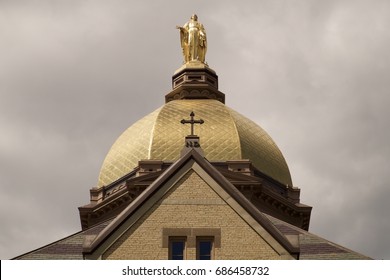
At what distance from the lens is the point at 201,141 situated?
7962 centimetres

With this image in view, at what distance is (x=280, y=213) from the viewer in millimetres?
80750

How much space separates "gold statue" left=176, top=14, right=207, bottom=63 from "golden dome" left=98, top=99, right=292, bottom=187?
28.4ft

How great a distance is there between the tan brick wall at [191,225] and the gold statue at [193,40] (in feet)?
136

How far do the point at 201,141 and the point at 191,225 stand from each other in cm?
2843

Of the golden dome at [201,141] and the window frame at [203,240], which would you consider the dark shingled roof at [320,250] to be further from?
the golden dome at [201,141]

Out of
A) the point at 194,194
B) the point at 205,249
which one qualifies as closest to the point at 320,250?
the point at 194,194

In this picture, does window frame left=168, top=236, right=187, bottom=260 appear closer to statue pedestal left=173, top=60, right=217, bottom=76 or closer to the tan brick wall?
the tan brick wall

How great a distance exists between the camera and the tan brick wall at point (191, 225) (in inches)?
1992

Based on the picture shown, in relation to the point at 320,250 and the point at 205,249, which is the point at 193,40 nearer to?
the point at 320,250

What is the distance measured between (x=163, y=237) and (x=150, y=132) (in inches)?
1232

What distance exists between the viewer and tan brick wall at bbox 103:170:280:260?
50.6 m

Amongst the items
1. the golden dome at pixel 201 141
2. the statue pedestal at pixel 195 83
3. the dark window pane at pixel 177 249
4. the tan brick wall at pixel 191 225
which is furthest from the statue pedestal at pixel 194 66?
the dark window pane at pixel 177 249
